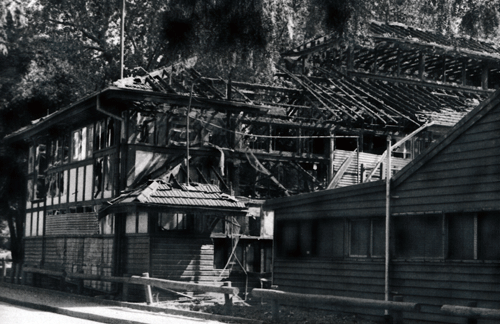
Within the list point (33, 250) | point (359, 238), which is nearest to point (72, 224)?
point (33, 250)

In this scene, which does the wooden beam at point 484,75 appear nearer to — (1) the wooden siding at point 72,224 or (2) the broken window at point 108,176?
(2) the broken window at point 108,176

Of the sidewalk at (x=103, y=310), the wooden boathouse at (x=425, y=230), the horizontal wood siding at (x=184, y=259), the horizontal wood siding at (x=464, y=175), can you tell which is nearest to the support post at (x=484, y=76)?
the horizontal wood siding at (x=184, y=259)

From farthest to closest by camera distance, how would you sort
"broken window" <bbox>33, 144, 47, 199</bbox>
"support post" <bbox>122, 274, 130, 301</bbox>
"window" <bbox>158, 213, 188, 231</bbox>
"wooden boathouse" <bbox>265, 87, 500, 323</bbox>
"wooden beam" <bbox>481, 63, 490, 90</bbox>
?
1. "wooden beam" <bbox>481, 63, 490, 90</bbox>
2. "broken window" <bbox>33, 144, 47, 199</bbox>
3. "window" <bbox>158, 213, 188, 231</bbox>
4. "support post" <bbox>122, 274, 130, 301</bbox>
5. "wooden boathouse" <bbox>265, 87, 500, 323</bbox>

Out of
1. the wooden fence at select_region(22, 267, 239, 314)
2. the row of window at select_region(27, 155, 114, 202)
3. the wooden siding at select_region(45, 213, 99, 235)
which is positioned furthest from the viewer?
the wooden siding at select_region(45, 213, 99, 235)

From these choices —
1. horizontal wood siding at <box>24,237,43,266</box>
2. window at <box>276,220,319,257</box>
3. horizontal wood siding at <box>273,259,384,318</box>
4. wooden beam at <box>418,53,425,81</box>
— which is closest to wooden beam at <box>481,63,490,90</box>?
wooden beam at <box>418,53,425,81</box>

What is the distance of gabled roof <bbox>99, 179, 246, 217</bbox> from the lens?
79.8ft

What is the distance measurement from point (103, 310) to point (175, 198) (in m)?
4.84

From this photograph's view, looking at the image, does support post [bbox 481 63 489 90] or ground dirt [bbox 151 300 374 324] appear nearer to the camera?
ground dirt [bbox 151 300 374 324]

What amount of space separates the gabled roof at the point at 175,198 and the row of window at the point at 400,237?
3.17m

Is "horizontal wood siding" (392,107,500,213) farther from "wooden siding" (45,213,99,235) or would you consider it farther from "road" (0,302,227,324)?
"wooden siding" (45,213,99,235)

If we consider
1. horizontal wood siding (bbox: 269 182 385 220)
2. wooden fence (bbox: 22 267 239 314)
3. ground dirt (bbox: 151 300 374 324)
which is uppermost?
horizontal wood siding (bbox: 269 182 385 220)

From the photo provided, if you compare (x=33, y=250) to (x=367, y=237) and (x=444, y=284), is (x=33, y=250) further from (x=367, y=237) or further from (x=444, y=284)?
(x=444, y=284)

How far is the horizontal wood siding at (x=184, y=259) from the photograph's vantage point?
84.2ft

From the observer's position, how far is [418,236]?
17547 millimetres
